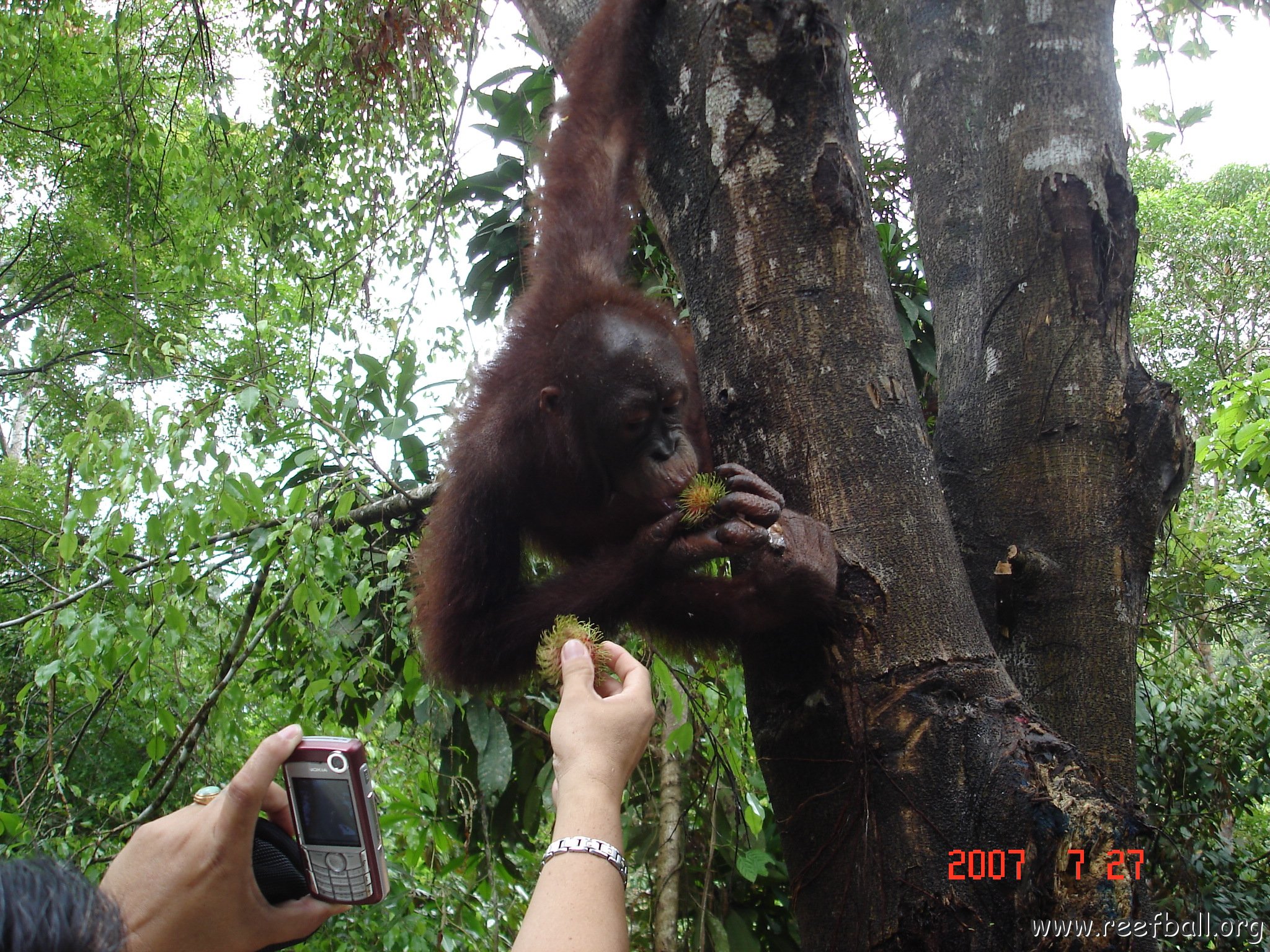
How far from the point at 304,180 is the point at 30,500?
605 cm

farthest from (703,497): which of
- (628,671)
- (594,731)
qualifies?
(594,731)

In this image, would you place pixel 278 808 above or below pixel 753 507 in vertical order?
below

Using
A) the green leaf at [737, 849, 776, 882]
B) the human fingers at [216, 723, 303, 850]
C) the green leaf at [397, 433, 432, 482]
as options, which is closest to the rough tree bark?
the human fingers at [216, 723, 303, 850]

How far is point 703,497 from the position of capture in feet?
5.00

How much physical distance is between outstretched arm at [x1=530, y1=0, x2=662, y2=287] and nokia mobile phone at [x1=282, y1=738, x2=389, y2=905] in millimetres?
1397

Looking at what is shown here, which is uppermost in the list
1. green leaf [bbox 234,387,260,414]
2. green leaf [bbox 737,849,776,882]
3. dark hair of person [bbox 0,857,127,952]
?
green leaf [bbox 234,387,260,414]

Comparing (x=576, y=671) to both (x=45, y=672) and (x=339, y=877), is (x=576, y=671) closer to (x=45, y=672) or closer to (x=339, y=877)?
(x=339, y=877)

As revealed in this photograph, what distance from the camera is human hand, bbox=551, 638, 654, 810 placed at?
3.26ft

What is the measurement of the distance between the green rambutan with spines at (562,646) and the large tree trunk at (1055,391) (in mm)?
678

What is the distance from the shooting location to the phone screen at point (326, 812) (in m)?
0.99

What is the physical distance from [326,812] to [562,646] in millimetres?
411

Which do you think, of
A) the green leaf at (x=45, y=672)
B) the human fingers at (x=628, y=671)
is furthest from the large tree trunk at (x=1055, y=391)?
the green leaf at (x=45, y=672)

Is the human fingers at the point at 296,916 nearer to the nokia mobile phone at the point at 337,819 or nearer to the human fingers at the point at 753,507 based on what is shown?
the nokia mobile phone at the point at 337,819

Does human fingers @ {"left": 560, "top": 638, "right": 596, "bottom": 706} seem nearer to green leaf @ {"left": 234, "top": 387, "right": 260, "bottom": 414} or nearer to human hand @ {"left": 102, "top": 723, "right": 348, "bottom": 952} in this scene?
human hand @ {"left": 102, "top": 723, "right": 348, "bottom": 952}
